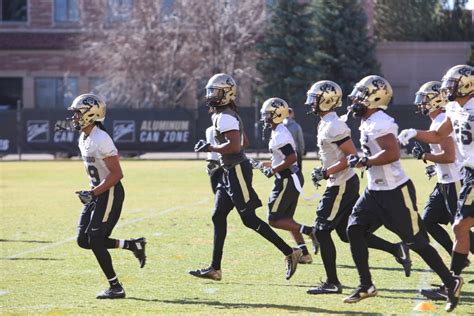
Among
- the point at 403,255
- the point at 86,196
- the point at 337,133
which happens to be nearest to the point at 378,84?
the point at 337,133

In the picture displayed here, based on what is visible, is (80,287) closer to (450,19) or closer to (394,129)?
(394,129)

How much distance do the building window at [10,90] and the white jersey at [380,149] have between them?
42243 millimetres

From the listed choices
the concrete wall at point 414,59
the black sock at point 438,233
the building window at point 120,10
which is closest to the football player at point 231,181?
the black sock at point 438,233

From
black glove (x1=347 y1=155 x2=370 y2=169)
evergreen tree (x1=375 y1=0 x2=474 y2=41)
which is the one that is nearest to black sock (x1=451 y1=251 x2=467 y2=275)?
black glove (x1=347 y1=155 x2=370 y2=169)

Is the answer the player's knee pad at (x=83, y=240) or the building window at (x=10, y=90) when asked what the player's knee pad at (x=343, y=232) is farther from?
the building window at (x=10, y=90)

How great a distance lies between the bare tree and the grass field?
25734 millimetres

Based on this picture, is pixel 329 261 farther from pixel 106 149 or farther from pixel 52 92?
pixel 52 92

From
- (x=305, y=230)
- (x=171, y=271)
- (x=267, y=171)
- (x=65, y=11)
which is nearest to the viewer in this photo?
(x=267, y=171)

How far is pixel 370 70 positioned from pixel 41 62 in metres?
15.4

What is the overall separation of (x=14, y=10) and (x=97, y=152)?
43101mm

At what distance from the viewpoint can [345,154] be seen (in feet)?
30.6

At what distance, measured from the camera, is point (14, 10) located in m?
50.5

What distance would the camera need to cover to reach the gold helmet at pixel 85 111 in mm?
9133

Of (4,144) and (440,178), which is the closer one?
(440,178)
